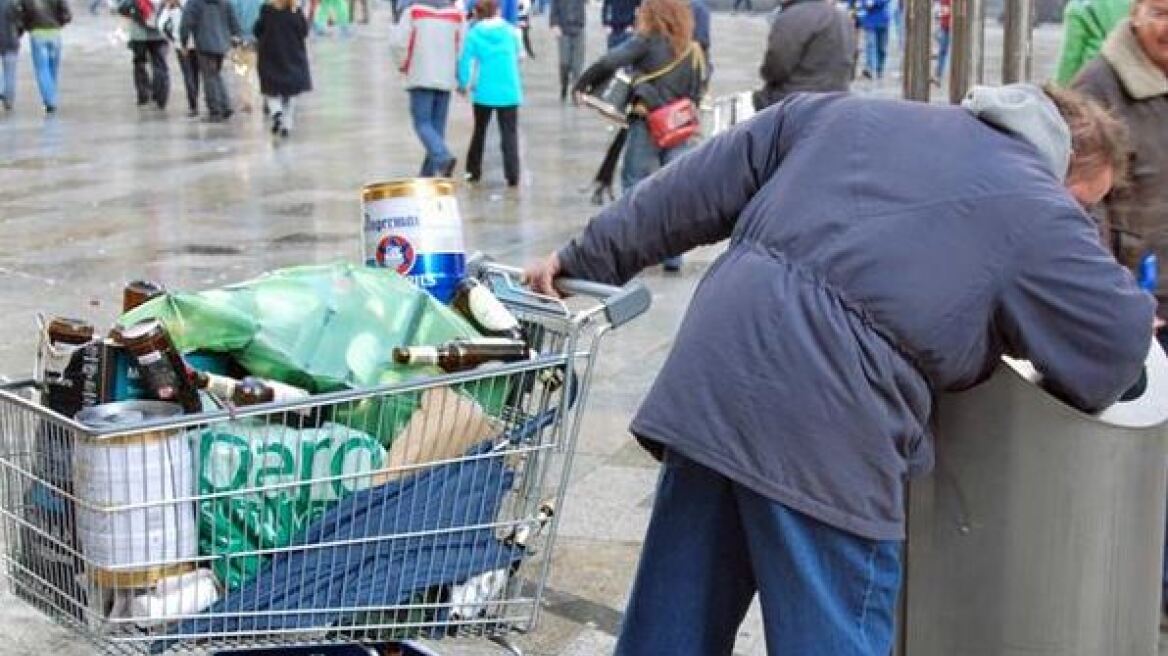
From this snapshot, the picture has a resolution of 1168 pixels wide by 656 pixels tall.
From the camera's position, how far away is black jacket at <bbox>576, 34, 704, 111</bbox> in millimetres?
10281

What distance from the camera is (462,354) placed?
10.7ft

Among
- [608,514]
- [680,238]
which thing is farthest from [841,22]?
[680,238]

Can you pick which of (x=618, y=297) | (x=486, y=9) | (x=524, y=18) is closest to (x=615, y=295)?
(x=618, y=297)

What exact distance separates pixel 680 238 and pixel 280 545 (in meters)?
0.91

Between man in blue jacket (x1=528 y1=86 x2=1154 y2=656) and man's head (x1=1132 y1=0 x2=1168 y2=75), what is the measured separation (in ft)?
5.95

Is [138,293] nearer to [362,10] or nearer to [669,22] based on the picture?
[669,22]

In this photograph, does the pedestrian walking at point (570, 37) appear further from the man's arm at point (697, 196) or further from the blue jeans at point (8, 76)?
the man's arm at point (697, 196)

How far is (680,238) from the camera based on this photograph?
3.23 m

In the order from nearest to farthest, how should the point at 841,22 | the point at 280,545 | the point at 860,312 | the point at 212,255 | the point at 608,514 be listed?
1. the point at 860,312
2. the point at 280,545
3. the point at 608,514
4. the point at 841,22
5. the point at 212,255

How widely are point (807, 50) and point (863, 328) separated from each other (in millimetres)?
6942

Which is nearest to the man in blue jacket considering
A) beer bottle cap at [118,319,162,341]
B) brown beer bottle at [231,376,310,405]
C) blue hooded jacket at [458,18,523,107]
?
brown beer bottle at [231,376,310,405]

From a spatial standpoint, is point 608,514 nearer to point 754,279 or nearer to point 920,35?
point 920,35

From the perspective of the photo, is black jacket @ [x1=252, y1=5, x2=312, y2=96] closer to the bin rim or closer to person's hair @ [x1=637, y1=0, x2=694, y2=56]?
person's hair @ [x1=637, y1=0, x2=694, y2=56]

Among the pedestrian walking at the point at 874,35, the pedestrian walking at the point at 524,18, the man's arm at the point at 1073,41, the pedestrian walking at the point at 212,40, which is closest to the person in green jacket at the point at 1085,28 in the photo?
the man's arm at the point at 1073,41
